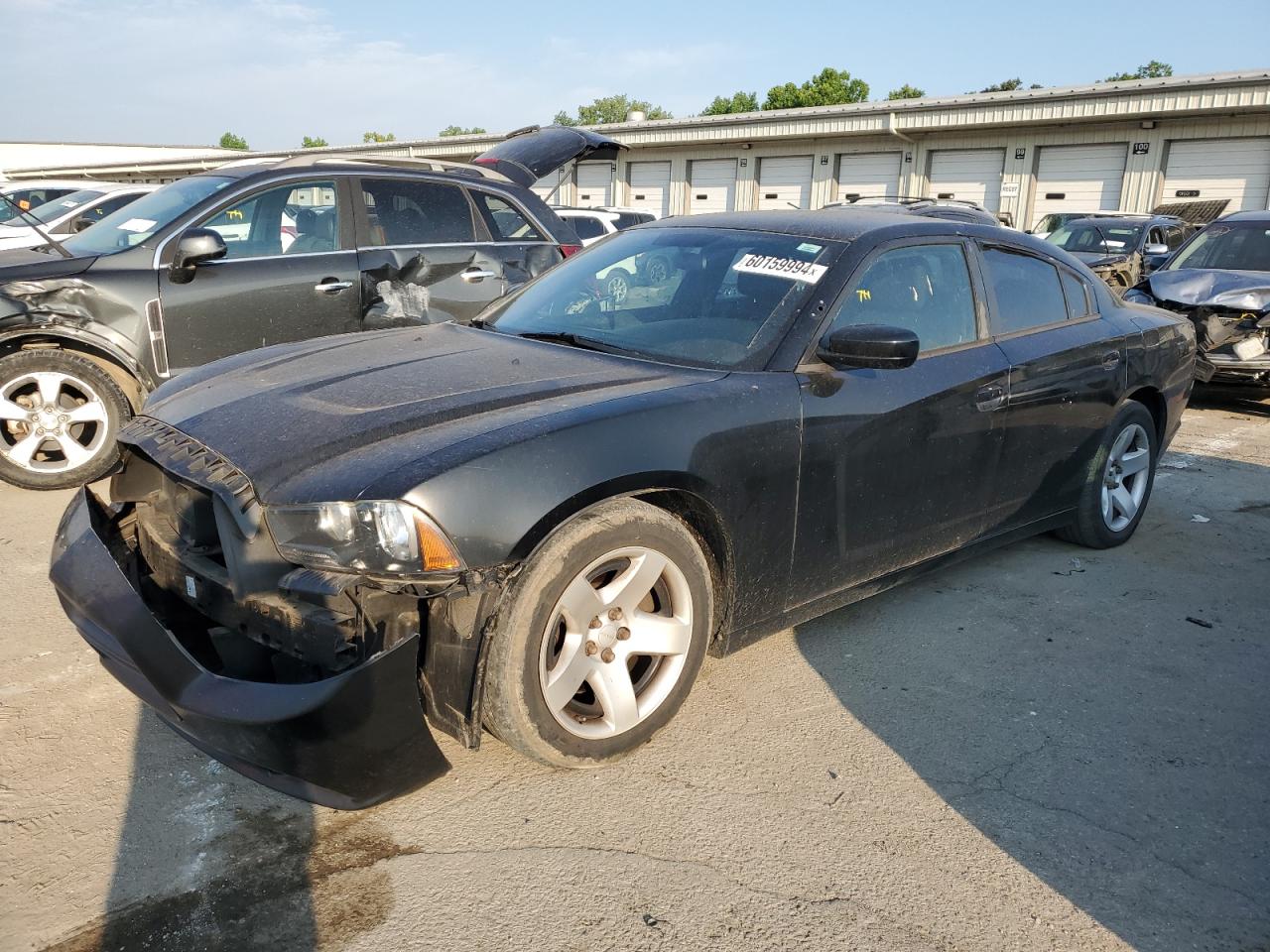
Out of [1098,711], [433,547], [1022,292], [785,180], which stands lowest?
[1098,711]

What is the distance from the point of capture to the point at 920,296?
3.70m

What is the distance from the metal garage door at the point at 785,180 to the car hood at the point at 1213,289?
59.5 feet

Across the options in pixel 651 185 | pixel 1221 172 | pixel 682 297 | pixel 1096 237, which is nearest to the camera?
pixel 682 297

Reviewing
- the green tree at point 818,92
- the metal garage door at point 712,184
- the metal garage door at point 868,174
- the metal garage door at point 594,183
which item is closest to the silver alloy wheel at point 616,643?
the metal garage door at point 868,174

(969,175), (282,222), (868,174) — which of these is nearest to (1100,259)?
(282,222)

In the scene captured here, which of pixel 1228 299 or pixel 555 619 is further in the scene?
pixel 1228 299

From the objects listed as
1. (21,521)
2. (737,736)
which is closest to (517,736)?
(737,736)

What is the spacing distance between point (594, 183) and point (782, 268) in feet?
98.8

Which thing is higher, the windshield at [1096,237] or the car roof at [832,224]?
the car roof at [832,224]

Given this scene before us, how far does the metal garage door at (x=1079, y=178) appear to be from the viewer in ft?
71.6

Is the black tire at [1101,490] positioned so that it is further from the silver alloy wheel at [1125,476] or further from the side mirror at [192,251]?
the side mirror at [192,251]

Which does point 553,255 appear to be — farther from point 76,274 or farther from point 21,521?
point 21,521

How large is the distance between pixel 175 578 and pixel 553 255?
4.31m

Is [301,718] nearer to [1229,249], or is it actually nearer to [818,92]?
[1229,249]
